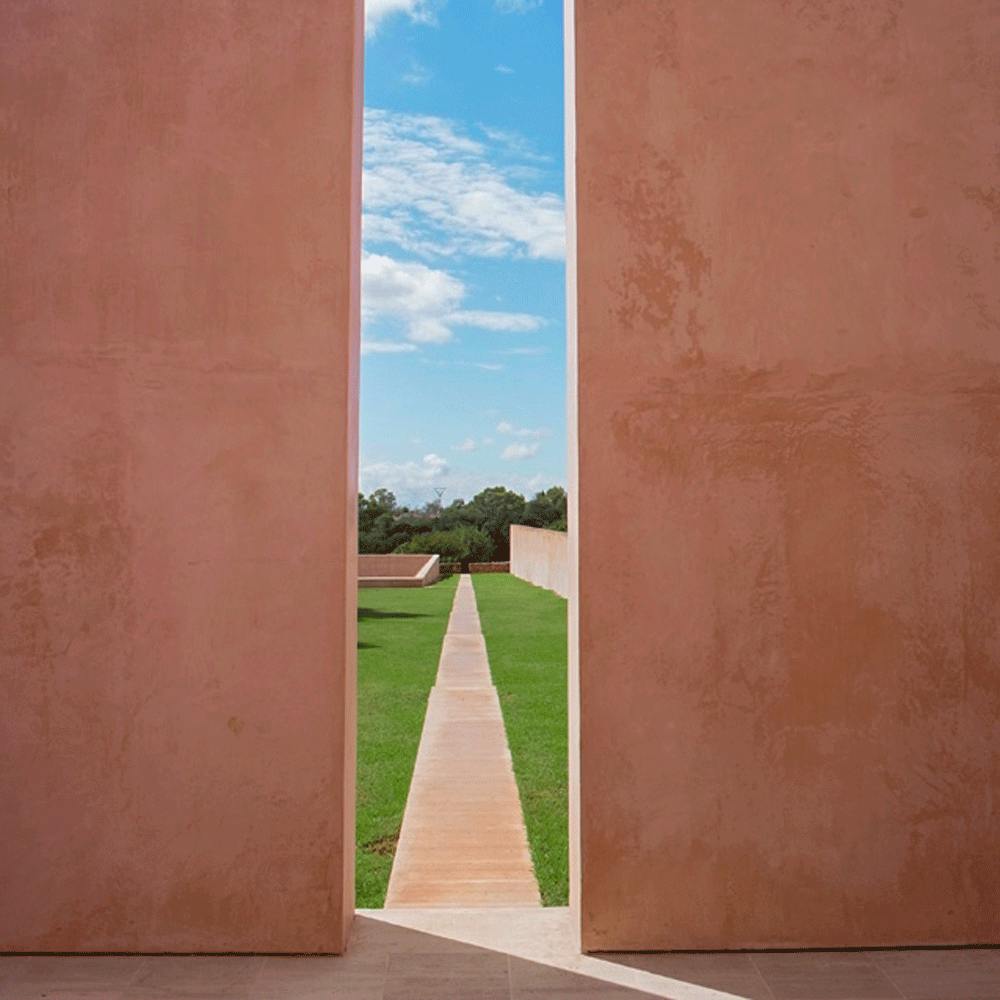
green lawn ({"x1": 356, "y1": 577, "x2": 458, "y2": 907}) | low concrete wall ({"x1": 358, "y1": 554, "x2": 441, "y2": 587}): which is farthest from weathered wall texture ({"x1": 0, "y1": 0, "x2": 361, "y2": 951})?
low concrete wall ({"x1": 358, "y1": 554, "x2": 441, "y2": 587})

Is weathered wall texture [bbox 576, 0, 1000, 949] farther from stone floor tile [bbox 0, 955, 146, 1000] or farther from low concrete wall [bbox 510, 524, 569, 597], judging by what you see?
low concrete wall [bbox 510, 524, 569, 597]

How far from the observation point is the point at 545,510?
55.7m

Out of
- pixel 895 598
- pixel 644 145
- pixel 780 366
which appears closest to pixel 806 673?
pixel 895 598

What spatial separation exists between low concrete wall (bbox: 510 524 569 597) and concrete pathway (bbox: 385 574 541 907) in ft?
33.5

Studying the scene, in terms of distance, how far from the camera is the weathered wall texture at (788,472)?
3.75m

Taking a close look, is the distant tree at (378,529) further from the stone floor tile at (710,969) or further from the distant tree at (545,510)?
the stone floor tile at (710,969)

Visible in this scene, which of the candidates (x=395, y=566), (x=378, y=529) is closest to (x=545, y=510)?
(x=378, y=529)

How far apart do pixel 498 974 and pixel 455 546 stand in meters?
39.9

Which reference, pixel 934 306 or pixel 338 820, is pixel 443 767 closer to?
pixel 338 820

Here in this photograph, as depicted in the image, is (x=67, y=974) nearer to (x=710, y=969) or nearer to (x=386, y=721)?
(x=710, y=969)

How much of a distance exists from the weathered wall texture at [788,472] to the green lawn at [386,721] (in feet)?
5.66

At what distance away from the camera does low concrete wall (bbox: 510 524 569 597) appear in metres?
23.4

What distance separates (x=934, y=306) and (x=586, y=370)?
4.91ft

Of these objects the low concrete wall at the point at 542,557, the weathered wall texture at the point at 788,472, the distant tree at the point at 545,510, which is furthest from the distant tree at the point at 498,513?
the weathered wall texture at the point at 788,472
